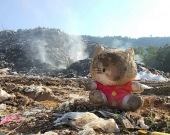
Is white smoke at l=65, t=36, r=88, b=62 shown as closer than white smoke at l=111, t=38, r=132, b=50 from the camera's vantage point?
Yes

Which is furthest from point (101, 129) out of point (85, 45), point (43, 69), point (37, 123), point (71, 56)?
point (85, 45)

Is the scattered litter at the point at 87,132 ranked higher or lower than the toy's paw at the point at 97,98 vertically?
lower

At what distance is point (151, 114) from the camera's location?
430 cm

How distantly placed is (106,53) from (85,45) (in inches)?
1571

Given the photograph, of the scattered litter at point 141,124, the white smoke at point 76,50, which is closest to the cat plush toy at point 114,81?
the scattered litter at point 141,124

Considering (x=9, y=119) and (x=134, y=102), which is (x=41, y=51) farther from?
(x=134, y=102)

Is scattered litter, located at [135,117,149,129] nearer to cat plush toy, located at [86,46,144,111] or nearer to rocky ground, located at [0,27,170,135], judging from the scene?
rocky ground, located at [0,27,170,135]

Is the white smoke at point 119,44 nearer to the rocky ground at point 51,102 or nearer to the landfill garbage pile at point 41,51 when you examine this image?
the landfill garbage pile at point 41,51

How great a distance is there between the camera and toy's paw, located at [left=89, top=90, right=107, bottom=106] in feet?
14.7

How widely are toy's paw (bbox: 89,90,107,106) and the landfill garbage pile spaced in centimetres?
2390

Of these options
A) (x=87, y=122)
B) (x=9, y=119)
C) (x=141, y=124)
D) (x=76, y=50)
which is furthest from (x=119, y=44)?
(x=87, y=122)

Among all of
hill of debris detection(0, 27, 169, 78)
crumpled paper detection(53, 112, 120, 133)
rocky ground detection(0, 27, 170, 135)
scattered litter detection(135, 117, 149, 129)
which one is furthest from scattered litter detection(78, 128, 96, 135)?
hill of debris detection(0, 27, 169, 78)

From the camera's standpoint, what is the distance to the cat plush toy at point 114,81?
442 cm

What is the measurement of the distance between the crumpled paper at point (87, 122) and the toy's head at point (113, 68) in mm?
841
